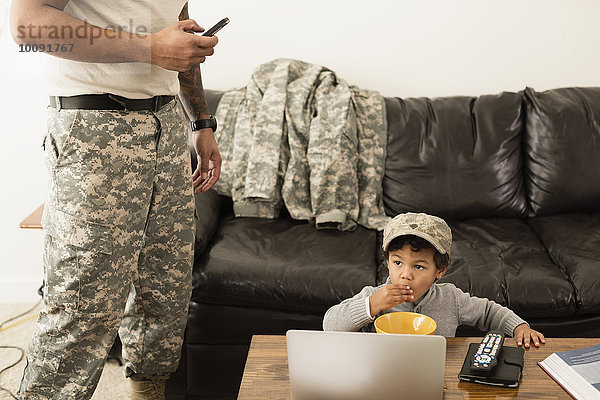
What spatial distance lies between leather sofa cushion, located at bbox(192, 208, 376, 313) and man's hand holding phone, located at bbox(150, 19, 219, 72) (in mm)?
866

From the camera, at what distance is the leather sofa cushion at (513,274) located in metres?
1.96

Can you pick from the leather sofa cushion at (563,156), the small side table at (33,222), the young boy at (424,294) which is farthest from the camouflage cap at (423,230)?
the small side table at (33,222)

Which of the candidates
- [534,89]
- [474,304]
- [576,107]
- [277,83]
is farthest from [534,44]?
[474,304]

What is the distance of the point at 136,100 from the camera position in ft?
4.79

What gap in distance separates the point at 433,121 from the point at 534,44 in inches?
24.5

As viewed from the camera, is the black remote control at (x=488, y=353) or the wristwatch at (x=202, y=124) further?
the wristwatch at (x=202, y=124)

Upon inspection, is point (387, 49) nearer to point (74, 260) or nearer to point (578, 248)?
point (578, 248)

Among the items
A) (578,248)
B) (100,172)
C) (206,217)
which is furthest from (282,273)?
(578,248)

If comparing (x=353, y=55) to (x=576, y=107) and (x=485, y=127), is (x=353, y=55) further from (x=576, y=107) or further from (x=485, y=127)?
(x=576, y=107)

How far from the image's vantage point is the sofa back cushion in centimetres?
252

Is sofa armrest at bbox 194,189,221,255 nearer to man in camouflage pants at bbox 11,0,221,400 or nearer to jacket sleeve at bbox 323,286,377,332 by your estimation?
man in camouflage pants at bbox 11,0,221,400

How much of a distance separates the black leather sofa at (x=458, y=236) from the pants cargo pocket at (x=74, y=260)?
2.03ft

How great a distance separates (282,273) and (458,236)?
0.70m

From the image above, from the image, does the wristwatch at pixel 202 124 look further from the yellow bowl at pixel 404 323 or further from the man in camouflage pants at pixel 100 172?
the yellow bowl at pixel 404 323
